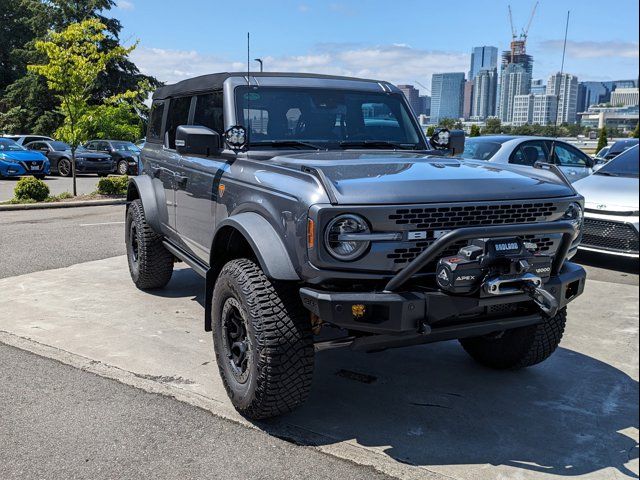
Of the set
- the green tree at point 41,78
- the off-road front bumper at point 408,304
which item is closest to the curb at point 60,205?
the off-road front bumper at point 408,304

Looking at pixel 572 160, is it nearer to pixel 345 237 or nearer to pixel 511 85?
pixel 511 85

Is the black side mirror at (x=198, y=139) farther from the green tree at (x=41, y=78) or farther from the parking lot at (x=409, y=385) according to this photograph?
the green tree at (x=41, y=78)

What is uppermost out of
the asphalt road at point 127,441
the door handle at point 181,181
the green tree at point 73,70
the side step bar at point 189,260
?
the green tree at point 73,70

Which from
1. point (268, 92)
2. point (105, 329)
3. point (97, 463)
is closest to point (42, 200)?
point (105, 329)

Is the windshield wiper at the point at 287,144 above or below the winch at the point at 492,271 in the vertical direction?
above

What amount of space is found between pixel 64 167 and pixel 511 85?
23.3 metres

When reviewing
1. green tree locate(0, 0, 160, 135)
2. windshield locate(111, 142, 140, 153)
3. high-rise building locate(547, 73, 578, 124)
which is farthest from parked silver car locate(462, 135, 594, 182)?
green tree locate(0, 0, 160, 135)

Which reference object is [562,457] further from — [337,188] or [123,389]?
[123,389]

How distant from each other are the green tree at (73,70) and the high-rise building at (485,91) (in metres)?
13.5

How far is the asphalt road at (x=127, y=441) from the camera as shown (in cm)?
316

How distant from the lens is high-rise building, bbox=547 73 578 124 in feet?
8.23

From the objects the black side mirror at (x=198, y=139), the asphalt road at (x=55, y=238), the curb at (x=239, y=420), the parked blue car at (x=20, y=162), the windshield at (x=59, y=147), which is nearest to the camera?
the curb at (x=239, y=420)

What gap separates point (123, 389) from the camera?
13.6ft

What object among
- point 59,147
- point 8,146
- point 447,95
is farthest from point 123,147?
point 447,95
